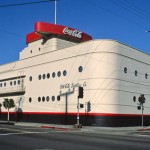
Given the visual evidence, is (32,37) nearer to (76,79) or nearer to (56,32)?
(56,32)

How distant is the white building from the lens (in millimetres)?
35281

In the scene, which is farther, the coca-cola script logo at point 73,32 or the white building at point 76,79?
→ the coca-cola script logo at point 73,32

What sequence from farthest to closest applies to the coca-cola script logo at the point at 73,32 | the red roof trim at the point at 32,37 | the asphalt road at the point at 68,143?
the red roof trim at the point at 32,37, the coca-cola script logo at the point at 73,32, the asphalt road at the point at 68,143

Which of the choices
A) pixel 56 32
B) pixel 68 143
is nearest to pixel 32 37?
pixel 56 32

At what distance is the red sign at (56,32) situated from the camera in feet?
140

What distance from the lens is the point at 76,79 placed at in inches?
1476

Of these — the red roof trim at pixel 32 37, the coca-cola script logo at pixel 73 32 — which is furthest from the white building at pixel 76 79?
the red roof trim at pixel 32 37

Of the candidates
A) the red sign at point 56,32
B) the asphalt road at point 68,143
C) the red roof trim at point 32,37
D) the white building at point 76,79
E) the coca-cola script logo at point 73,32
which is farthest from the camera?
the red roof trim at point 32,37

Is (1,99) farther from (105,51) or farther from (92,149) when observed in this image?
(92,149)

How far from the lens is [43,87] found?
42250 mm

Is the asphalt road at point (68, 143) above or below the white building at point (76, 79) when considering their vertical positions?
below

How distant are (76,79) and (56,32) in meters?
8.90

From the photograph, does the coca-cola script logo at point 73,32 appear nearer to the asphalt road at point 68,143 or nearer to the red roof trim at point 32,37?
the red roof trim at point 32,37

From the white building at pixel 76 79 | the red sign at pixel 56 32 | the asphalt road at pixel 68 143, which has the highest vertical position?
the red sign at pixel 56 32
